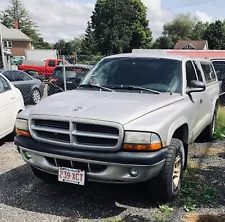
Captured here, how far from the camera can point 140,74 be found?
4586 mm

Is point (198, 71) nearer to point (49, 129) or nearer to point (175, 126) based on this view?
point (175, 126)

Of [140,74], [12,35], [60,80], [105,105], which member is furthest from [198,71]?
[12,35]

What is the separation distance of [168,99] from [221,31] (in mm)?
65020

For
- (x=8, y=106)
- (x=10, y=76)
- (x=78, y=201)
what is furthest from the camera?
(x=10, y=76)

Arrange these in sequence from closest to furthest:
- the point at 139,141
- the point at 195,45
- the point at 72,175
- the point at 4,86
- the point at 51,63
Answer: the point at 139,141 < the point at 72,175 < the point at 4,86 < the point at 51,63 < the point at 195,45

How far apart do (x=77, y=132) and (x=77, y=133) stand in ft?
0.05

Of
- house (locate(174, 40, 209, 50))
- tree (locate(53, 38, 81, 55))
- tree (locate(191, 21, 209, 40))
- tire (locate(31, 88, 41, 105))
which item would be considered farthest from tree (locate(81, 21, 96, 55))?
tire (locate(31, 88, 41, 105))

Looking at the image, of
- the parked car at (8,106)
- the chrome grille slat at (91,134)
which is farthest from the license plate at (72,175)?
the parked car at (8,106)

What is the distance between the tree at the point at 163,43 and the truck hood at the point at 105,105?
71946 mm

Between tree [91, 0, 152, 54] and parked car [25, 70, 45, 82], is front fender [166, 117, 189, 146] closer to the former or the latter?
parked car [25, 70, 45, 82]

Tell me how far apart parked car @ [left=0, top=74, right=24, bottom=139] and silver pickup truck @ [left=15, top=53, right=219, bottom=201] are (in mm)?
2230

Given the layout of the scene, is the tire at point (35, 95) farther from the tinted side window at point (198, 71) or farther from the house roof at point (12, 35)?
the house roof at point (12, 35)

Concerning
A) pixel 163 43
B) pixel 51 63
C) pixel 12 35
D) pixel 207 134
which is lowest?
pixel 207 134

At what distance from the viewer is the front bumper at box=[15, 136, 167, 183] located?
3.22m
